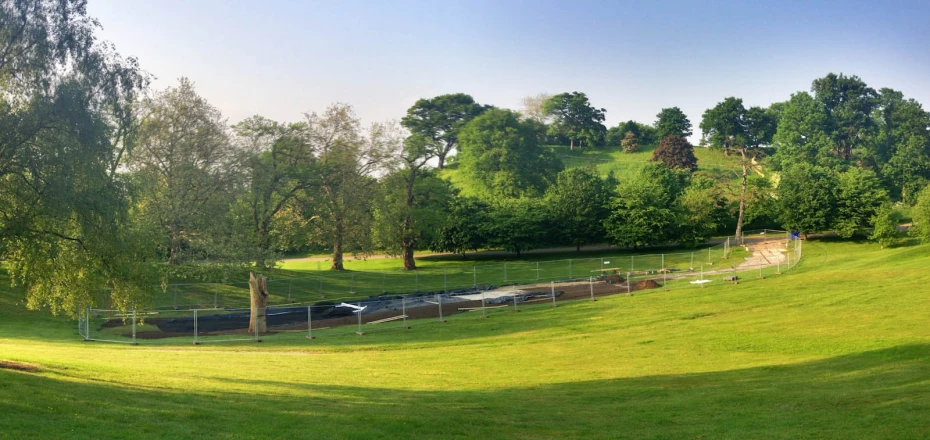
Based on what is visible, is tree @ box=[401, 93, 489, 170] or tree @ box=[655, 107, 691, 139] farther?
tree @ box=[655, 107, 691, 139]

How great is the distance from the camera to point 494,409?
1440 cm

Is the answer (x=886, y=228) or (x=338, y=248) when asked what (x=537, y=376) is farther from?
(x=886, y=228)

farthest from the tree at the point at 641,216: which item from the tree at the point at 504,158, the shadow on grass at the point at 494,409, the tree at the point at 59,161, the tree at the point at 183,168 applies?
the tree at the point at 59,161

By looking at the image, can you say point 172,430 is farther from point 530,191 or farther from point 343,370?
point 530,191

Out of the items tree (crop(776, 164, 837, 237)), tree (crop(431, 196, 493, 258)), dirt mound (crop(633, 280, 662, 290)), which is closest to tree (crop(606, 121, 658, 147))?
tree (crop(776, 164, 837, 237))

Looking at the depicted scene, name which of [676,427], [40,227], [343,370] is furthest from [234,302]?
[676,427]

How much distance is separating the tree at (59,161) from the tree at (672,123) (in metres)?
118

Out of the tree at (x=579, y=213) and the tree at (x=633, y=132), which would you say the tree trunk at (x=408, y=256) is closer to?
the tree at (x=579, y=213)

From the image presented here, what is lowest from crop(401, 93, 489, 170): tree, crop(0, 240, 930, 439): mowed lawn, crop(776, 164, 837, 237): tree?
crop(0, 240, 930, 439): mowed lawn

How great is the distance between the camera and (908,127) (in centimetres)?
11462

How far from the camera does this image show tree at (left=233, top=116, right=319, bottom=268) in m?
51.6

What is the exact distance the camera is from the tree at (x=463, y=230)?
69875mm

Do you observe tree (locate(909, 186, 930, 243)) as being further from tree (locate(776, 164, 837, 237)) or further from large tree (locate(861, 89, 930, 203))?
large tree (locate(861, 89, 930, 203))

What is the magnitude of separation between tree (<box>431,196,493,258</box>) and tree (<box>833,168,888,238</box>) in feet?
114
